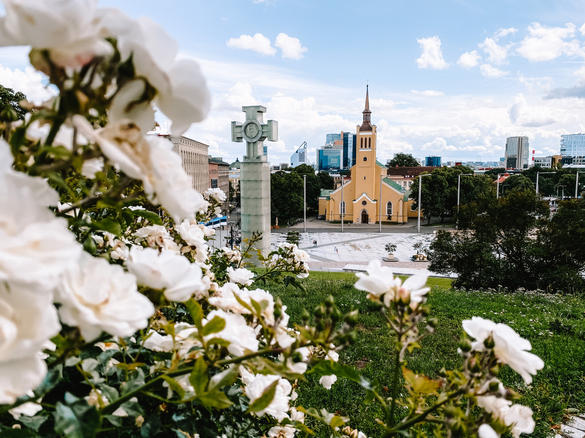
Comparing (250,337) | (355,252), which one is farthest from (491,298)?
(355,252)

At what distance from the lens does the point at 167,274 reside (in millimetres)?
613

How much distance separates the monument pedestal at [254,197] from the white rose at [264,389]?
34.9 feet

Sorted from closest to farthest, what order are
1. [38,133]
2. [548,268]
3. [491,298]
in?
[38,133], [491,298], [548,268]

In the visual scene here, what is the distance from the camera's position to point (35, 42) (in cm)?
41

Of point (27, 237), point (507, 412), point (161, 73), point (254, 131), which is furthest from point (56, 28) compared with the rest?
point (254, 131)

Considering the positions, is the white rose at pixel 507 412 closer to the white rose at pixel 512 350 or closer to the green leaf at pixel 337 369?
the white rose at pixel 512 350

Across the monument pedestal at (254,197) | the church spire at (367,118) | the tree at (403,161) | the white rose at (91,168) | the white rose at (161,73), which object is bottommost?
the monument pedestal at (254,197)

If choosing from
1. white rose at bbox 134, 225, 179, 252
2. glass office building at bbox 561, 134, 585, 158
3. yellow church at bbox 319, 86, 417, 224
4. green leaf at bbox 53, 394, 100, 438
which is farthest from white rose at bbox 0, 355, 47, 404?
glass office building at bbox 561, 134, 585, 158

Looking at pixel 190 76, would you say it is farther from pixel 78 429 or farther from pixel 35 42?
pixel 78 429

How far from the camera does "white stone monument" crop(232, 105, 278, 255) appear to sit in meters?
11.6

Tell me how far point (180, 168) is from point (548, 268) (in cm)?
1329

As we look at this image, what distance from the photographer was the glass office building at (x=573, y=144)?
181625 mm

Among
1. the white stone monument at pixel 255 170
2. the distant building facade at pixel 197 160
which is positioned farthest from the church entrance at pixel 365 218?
the white stone monument at pixel 255 170

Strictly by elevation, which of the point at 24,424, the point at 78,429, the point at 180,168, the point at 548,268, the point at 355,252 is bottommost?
the point at 355,252
